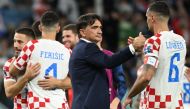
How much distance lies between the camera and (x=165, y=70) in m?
10.2

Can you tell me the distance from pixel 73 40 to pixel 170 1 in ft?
34.8

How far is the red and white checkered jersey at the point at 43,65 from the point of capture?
1072cm

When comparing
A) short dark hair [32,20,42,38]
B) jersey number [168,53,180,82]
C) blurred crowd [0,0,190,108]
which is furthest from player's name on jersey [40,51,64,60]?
blurred crowd [0,0,190,108]

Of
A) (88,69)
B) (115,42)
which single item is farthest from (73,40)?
(115,42)

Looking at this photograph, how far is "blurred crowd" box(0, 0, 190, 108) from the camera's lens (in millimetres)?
20984

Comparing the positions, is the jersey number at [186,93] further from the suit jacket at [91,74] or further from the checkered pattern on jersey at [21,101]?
the checkered pattern on jersey at [21,101]

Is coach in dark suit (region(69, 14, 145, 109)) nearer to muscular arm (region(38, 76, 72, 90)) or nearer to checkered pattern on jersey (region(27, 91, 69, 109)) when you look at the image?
muscular arm (region(38, 76, 72, 90))

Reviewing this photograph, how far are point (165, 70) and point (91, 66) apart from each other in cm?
96

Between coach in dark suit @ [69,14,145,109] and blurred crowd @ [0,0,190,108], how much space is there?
10071 millimetres

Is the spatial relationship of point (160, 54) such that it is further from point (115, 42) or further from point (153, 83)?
point (115, 42)

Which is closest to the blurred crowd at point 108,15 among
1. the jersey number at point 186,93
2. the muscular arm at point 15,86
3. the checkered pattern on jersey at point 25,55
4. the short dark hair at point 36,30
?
the jersey number at point 186,93

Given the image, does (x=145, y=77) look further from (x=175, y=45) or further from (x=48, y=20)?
(x=48, y=20)

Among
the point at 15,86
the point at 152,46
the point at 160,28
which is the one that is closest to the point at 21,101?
the point at 15,86

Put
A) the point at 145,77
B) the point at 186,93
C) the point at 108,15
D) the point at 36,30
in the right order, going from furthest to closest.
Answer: the point at 108,15
the point at 186,93
the point at 36,30
the point at 145,77
